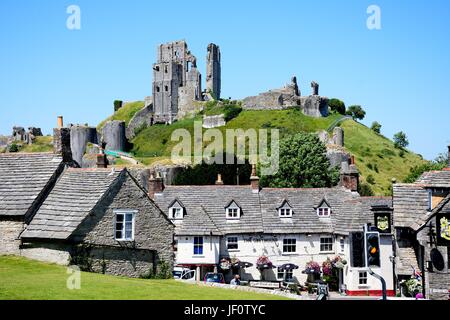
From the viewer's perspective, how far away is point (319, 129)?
368 feet

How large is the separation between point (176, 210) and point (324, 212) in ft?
38.5

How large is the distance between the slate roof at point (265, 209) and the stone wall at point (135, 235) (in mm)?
15834

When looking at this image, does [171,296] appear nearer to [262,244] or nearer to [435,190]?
[435,190]

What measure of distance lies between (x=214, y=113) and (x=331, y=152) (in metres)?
39.9

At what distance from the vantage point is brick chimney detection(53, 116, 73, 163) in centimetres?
2959

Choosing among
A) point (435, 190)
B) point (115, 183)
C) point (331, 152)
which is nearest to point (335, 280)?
point (435, 190)

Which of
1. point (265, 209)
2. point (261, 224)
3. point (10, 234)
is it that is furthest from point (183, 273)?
point (10, 234)

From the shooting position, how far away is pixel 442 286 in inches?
1198

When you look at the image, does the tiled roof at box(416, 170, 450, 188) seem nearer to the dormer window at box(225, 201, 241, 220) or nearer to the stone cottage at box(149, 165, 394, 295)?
the stone cottage at box(149, 165, 394, 295)

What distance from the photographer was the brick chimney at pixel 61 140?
2959cm

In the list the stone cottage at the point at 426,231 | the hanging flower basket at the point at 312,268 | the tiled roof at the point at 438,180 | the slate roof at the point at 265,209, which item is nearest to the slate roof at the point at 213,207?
the slate roof at the point at 265,209

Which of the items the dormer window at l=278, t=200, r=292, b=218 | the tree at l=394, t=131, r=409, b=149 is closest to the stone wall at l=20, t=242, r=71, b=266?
the dormer window at l=278, t=200, r=292, b=218

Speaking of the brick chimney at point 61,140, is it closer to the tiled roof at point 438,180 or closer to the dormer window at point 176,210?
the dormer window at point 176,210

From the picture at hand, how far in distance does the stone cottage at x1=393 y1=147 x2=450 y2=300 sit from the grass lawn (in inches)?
440
